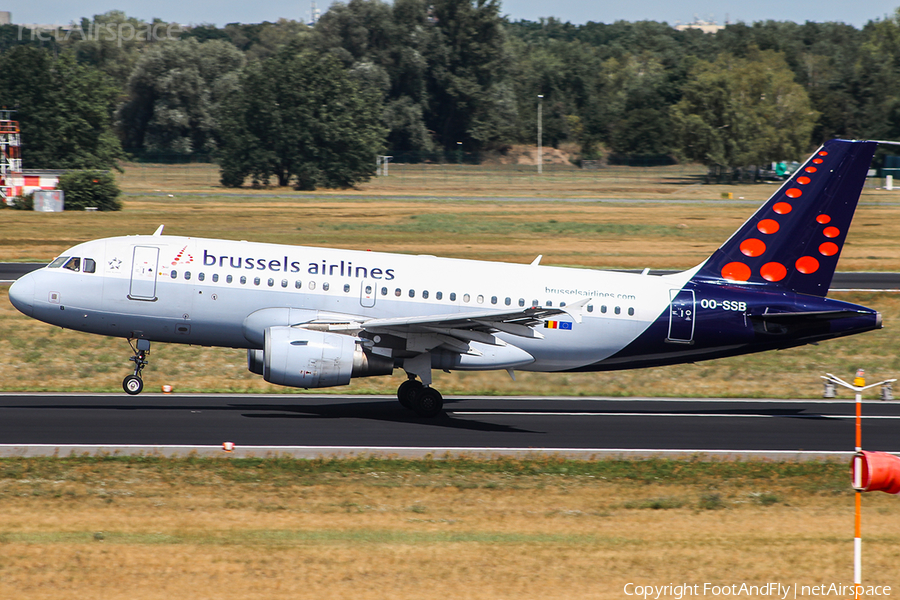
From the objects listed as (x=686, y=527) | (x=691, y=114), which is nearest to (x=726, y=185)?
(x=691, y=114)

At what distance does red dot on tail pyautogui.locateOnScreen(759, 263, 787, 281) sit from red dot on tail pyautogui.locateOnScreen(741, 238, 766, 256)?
42 centimetres

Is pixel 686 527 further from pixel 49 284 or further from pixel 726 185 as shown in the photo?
pixel 726 185

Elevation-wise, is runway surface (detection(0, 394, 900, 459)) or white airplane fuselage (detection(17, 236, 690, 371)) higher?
white airplane fuselage (detection(17, 236, 690, 371))

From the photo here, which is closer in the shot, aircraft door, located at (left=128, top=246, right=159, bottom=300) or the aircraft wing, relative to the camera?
the aircraft wing

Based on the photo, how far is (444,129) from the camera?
533 ft

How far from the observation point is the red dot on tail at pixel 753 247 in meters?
26.5

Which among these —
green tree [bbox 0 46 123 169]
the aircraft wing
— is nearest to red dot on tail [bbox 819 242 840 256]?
the aircraft wing

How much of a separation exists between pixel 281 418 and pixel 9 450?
257 inches

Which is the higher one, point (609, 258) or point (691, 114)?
point (691, 114)

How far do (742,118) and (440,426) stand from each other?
4474 inches

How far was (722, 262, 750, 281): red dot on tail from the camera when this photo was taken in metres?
26.5

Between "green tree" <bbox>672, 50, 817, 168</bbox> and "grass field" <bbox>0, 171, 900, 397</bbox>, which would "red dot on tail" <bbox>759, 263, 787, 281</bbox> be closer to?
"grass field" <bbox>0, 171, 900, 397</bbox>

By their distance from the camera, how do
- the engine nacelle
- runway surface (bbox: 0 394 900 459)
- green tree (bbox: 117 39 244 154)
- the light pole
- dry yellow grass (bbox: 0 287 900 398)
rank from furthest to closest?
green tree (bbox: 117 39 244 154) → the light pole → dry yellow grass (bbox: 0 287 900 398) → the engine nacelle → runway surface (bbox: 0 394 900 459)

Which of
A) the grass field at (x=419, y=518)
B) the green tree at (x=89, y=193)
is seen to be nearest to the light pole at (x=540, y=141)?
the green tree at (x=89, y=193)
